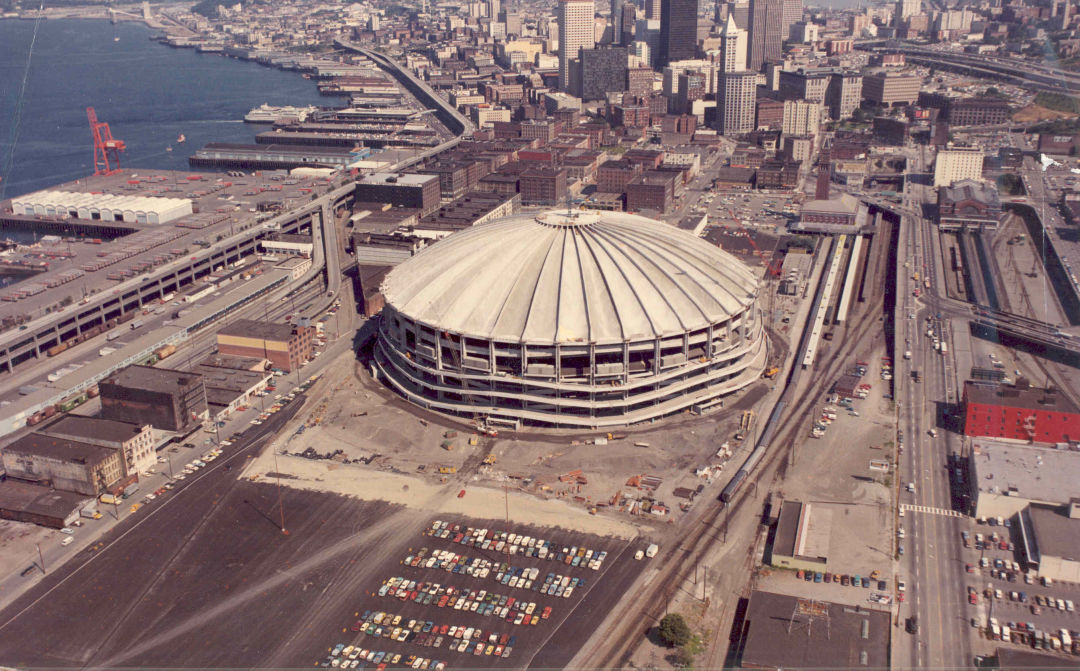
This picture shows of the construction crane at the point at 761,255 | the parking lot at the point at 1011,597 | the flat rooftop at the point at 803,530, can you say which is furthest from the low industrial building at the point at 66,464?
the construction crane at the point at 761,255

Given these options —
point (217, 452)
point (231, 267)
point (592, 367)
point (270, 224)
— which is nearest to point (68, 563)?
point (217, 452)

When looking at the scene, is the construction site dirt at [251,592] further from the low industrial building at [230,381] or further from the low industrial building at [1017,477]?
the low industrial building at [1017,477]

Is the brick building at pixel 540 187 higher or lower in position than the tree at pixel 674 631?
higher

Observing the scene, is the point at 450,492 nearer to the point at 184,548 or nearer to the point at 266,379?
the point at 184,548

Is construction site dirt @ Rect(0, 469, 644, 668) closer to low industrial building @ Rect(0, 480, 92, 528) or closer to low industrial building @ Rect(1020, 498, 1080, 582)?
low industrial building @ Rect(0, 480, 92, 528)

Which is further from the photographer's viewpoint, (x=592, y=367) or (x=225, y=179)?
(x=225, y=179)

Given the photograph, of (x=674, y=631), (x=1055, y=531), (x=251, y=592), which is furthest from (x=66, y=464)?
(x=1055, y=531)

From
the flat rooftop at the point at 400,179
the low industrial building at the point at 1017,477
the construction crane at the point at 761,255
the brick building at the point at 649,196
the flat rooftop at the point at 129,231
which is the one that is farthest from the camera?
the flat rooftop at the point at 400,179
